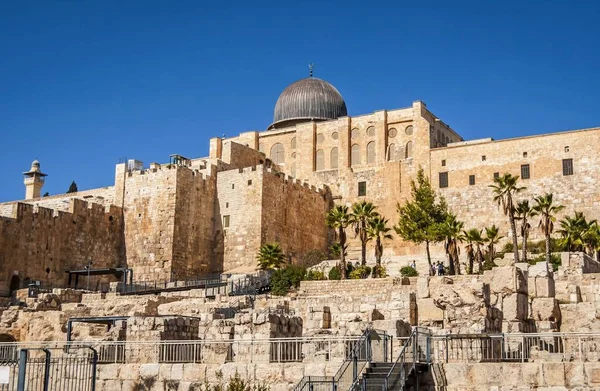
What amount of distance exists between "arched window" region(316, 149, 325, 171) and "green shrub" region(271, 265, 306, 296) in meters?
17.0

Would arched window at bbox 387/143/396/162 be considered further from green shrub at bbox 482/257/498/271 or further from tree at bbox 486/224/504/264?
green shrub at bbox 482/257/498/271

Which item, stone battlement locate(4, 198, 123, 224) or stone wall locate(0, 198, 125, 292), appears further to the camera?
stone battlement locate(4, 198, 123, 224)

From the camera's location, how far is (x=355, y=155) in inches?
2245

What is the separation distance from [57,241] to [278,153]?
17540mm

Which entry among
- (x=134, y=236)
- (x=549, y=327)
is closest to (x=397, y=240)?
(x=134, y=236)

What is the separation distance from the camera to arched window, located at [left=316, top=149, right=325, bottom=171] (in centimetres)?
5797

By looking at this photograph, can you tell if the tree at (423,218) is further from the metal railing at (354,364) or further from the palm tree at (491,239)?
the metal railing at (354,364)

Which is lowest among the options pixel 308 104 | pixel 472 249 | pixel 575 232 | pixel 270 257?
pixel 270 257

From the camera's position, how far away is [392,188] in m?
54.3

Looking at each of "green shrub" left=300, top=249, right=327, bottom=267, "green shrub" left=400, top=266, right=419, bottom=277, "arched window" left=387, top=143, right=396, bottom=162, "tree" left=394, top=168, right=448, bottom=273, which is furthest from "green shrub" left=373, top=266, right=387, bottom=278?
"arched window" left=387, top=143, right=396, bottom=162

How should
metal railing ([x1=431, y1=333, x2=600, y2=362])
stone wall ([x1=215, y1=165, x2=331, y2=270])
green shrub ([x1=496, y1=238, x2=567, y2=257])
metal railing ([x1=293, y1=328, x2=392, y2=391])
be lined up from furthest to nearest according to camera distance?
stone wall ([x1=215, y1=165, x2=331, y2=270]) < green shrub ([x1=496, y1=238, x2=567, y2=257]) < metal railing ([x1=431, y1=333, x2=600, y2=362]) < metal railing ([x1=293, y1=328, x2=392, y2=391])

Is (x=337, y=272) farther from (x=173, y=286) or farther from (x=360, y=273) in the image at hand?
(x=173, y=286)

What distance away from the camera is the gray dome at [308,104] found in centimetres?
6159

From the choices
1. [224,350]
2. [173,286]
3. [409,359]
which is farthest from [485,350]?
[173,286]
